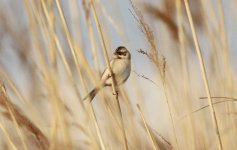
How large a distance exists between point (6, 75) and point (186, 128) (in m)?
0.59

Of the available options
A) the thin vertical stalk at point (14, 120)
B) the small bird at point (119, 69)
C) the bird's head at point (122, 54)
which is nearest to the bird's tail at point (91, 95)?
the small bird at point (119, 69)

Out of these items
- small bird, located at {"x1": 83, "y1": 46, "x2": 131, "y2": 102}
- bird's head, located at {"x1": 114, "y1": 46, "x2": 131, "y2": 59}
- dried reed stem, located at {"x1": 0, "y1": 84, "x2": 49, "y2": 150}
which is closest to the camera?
dried reed stem, located at {"x1": 0, "y1": 84, "x2": 49, "y2": 150}

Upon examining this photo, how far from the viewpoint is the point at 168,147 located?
1438mm

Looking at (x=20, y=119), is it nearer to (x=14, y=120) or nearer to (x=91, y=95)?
(x=14, y=120)

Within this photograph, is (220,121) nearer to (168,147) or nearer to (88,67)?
(168,147)

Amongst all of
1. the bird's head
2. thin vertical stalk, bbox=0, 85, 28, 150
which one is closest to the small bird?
the bird's head

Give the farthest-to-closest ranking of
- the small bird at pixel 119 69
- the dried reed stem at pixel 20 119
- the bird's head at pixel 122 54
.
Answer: the bird's head at pixel 122 54 → the small bird at pixel 119 69 → the dried reed stem at pixel 20 119

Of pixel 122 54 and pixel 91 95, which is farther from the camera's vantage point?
pixel 122 54

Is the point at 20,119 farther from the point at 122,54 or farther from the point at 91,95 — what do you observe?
the point at 122,54

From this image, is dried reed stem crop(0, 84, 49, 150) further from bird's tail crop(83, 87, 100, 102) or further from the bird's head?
the bird's head

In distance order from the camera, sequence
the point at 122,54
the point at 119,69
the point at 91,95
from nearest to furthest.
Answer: the point at 91,95 → the point at 119,69 → the point at 122,54

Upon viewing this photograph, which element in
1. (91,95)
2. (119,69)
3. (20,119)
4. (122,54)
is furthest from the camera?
(122,54)

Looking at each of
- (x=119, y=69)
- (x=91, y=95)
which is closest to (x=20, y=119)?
(x=91, y=95)

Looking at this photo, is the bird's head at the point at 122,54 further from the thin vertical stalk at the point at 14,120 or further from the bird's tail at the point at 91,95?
the thin vertical stalk at the point at 14,120
